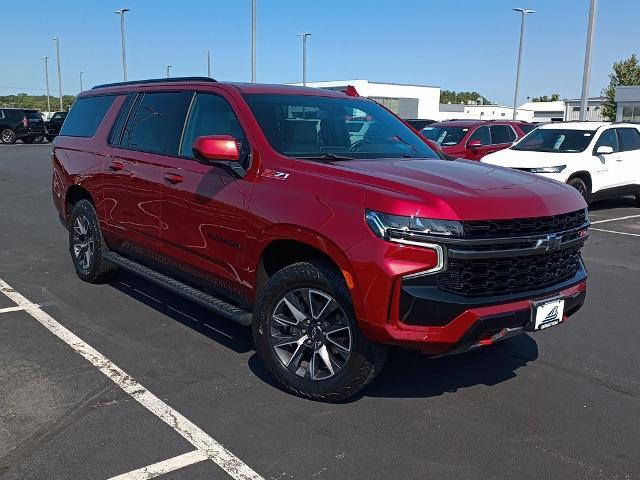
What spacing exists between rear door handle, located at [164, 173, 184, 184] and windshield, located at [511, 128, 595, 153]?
9.73 m

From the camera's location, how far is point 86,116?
655 cm

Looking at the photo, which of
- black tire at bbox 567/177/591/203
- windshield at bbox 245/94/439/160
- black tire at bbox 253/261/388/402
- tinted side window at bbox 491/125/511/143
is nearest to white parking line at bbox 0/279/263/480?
black tire at bbox 253/261/388/402

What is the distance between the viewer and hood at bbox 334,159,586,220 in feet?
11.1

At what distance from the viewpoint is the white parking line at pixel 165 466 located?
3.07 meters

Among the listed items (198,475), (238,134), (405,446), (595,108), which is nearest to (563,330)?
(405,446)

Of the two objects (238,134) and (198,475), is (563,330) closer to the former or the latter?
(238,134)

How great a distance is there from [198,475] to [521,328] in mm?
1869

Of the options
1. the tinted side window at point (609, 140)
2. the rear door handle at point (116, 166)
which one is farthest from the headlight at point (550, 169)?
the rear door handle at point (116, 166)

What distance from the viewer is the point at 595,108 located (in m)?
70.8

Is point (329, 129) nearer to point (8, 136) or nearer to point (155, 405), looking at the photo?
point (155, 405)

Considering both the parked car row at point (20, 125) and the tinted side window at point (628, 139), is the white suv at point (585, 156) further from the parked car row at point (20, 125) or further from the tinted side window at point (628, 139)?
the parked car row at point (20, 125)

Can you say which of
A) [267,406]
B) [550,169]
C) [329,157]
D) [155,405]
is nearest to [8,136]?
[550,169]

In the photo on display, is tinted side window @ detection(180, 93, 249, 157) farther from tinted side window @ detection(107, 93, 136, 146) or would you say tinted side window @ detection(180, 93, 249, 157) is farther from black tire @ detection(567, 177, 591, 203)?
black tire @ detection(567, 177, 591, 203)

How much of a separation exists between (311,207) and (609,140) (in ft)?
36.2
